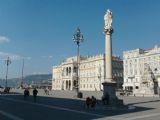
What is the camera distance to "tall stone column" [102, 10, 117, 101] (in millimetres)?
28656

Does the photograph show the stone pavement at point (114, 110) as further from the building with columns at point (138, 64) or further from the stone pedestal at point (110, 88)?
the building with columns at point (138, 64)

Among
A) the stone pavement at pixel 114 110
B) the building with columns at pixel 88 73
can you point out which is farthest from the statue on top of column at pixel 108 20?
the building with columns at pixel 88 73

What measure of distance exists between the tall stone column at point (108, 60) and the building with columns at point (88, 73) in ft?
259

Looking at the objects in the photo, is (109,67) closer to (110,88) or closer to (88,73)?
(110,88)

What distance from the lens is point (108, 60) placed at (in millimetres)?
29547

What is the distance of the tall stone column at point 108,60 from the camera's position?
28656 mm

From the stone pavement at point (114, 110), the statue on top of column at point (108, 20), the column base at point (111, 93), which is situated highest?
the statue on top of column at point (108, 20)

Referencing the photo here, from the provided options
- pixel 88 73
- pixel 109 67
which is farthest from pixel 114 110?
pixel 88 73

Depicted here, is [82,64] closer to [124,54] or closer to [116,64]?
[116,64]

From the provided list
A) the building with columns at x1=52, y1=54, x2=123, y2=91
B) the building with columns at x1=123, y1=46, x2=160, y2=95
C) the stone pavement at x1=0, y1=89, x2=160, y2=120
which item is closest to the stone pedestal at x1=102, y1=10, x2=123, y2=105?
the stone pavement at x1=0, y1=89, x2=160, y2=120

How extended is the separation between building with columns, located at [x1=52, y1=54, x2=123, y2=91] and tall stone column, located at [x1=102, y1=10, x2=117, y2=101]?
78947mm

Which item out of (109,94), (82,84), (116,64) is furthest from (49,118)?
(82,84)

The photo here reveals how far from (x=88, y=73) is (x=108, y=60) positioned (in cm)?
10325

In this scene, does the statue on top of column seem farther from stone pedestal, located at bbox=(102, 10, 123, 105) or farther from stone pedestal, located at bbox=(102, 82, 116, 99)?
stone pedestal, located at bbox=(102, 82, 116, 99)
